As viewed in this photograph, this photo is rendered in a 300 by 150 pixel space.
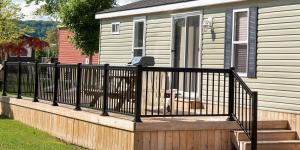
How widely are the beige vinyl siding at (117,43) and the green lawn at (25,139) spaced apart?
4161mm

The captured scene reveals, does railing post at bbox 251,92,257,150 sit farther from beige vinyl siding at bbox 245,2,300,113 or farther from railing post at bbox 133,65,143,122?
railing post at bbox 133,65,143,122

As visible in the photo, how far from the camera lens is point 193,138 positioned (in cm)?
905

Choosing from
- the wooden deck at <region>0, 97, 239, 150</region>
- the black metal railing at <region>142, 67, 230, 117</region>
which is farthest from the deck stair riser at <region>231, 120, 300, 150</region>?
the black metal railing at <region>142, 67, 230, 117</region>

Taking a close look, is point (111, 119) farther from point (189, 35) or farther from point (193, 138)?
point (189, 35)

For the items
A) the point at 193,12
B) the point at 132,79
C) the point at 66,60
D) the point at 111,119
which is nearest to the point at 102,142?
the point at 111,119

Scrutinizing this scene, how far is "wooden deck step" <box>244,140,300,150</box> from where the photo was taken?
892cm

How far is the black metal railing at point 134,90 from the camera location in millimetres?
8930

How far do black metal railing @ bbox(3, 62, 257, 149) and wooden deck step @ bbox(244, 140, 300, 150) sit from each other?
0.45 feet

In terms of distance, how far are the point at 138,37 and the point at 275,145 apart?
22.5 ft

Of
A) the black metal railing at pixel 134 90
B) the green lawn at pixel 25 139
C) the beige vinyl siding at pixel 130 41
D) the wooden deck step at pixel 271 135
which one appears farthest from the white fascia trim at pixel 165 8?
the green lawn at pixel 25 139

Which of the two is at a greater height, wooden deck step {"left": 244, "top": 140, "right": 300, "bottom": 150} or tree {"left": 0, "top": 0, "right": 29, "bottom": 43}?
tree {"left": 0, "top": 0, "right": 29, "bottom": 43}

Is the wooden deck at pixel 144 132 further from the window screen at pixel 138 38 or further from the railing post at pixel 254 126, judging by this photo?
the window screen at pixel 138 38

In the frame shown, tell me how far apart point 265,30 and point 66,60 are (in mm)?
22751

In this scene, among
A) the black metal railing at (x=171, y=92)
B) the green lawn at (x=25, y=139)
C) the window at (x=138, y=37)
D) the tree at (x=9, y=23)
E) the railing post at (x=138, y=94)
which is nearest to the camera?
the railing post at (x=138, y=94)
